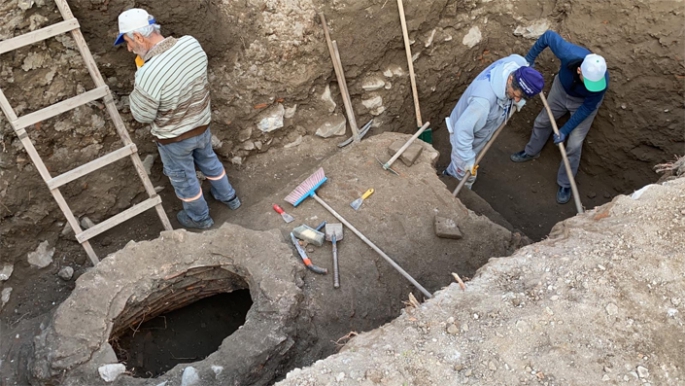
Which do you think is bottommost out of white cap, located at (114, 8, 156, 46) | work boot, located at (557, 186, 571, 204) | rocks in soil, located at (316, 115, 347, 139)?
work boot, located at (557, 186, 571, 204)

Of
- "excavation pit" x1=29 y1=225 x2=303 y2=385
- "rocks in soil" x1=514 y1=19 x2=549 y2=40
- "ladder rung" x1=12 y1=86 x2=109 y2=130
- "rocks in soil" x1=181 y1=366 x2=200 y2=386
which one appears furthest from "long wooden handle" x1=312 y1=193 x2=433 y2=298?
"rocks in soil" x1=514 y1=19 x2=549 y2=40

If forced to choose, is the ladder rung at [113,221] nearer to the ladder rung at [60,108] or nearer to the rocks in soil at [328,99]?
the ladder rung at [60,108]

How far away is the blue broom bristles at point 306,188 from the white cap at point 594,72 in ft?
8.79

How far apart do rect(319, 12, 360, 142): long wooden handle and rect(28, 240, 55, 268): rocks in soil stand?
10.8 ft

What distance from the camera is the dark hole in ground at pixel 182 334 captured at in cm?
460

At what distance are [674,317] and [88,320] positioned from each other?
12.5 feet

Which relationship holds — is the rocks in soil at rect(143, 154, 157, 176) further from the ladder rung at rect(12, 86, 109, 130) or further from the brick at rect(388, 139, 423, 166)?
the brick at rect(388, 139, 423, 166)

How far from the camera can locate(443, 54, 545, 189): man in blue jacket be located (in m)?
4.49

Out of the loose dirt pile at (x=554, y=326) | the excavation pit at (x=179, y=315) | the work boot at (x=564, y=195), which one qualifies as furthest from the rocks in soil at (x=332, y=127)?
the loose dirt pile at (x=554, y=326)

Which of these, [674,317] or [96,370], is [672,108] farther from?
[96,370]

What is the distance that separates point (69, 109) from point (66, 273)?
5.11 ft

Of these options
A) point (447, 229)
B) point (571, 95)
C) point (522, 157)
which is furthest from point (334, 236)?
point (522, 157)

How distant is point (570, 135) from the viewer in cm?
597

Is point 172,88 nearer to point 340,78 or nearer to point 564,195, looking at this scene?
point 340,78
